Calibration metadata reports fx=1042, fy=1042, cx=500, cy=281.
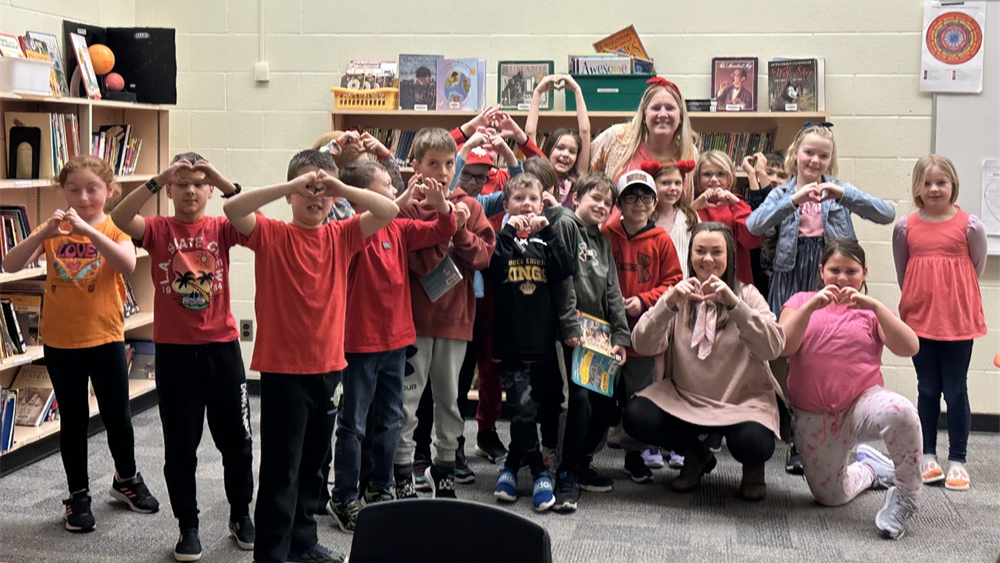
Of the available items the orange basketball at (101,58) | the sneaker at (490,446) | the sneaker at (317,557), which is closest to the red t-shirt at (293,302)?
the sneaker at (317,557)

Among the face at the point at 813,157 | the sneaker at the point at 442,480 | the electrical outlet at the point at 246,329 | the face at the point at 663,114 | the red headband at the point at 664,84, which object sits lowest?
the sneaker at the point at 442,480

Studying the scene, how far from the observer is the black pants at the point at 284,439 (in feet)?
9.33

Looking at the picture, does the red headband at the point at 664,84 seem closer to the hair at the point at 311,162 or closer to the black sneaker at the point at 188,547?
the hair at the point at 311,162

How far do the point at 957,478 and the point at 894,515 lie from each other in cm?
73

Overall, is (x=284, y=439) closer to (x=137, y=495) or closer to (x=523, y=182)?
(x=137, y=495)

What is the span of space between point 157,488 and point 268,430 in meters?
1.27

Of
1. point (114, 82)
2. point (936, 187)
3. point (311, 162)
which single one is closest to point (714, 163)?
point (936, 187)

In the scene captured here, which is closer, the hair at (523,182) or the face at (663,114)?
the hair at (523,182)

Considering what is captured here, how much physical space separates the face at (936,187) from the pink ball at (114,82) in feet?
11.9

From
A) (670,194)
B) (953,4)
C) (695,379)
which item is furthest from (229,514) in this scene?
(953,4)

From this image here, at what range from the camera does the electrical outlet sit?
219 inches

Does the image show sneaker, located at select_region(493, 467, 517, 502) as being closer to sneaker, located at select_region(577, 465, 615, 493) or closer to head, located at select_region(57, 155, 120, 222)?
sneaker, located at select_region(577, 465, 615, 493)

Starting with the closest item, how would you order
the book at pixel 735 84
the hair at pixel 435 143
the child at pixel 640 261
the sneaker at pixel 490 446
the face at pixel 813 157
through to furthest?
the hair at pixel 435 143 < the child at pixel 640 261 < the face at pixel 813 157 < the sneaker at pixel 490 446 < the book at pixel 735 84

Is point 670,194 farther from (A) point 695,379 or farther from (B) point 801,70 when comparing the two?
(B) point 801,70
